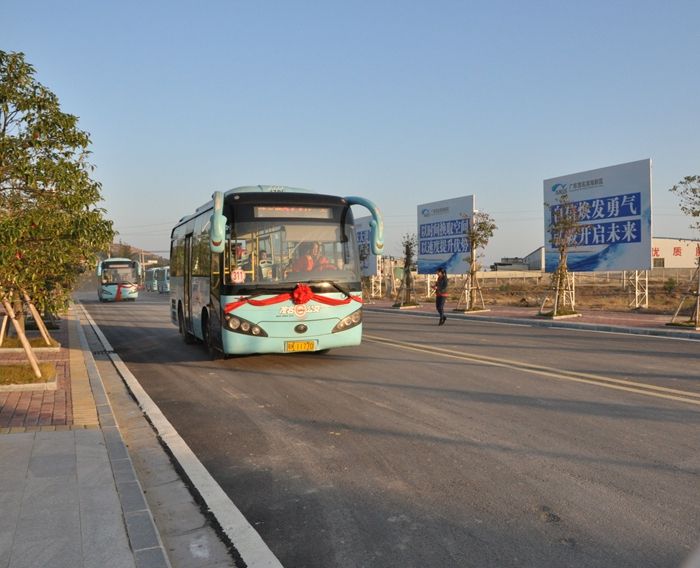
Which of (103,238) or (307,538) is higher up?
(103,238)

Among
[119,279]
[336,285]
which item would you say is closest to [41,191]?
[336,285]

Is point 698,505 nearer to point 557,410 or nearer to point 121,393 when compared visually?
point 557,410

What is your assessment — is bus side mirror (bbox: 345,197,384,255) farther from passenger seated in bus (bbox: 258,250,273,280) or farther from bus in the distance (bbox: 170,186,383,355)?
passenger seated in bus (bbox: 258,250,273,280)

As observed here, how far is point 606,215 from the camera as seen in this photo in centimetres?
2420

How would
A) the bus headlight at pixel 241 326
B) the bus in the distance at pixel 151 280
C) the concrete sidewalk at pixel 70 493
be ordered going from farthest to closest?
the bus in the distance at pixel 151 280
the bus headlight at pixel 241 326
the concrete sidewalk at pixel 70 493

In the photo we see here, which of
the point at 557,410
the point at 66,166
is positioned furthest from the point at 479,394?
the point at 66,166

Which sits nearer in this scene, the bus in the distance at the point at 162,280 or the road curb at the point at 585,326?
the road curb at the point at 585,326

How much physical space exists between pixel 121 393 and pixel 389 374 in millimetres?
4176

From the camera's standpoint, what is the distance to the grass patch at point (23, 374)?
868 cm

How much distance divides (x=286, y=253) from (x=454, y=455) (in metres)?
6.13

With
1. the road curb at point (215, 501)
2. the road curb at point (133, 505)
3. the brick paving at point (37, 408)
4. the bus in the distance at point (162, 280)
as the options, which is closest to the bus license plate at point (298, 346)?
the road curb at point (215, 501)

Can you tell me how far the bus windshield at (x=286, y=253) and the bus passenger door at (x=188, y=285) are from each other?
146 inches

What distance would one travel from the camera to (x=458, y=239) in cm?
3120

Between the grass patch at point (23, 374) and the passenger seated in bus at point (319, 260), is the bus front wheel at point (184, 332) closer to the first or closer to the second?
the passenger seated in bus at point (319, 260)
